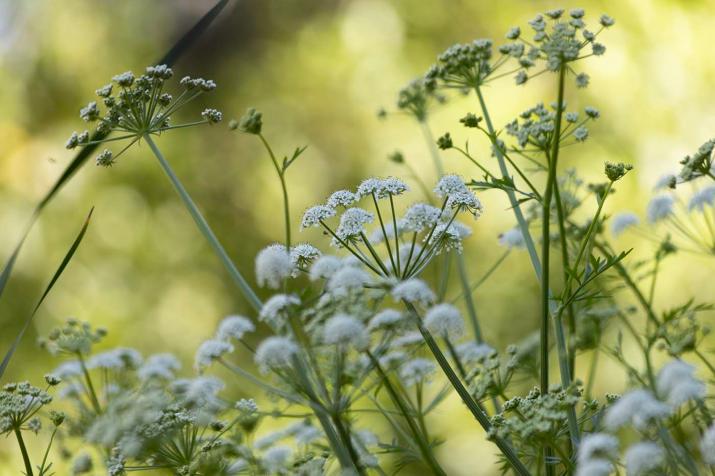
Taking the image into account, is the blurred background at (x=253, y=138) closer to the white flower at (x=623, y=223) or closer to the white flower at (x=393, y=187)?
the white flower at (x=623, y=223)

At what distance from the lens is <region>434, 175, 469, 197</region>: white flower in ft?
5.57

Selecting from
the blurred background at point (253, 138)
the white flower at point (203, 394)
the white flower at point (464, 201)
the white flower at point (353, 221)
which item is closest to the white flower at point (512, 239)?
the white flower at point (464, 201)

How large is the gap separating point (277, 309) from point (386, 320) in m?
0.17

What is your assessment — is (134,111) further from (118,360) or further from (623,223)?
(623,223)

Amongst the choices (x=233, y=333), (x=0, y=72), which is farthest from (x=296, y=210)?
(x=233, y=333)

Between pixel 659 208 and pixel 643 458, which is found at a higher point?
pixel 659 208

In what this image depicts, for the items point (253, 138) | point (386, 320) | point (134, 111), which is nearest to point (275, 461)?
point (386, 320)

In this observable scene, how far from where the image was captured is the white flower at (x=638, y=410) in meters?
1.04

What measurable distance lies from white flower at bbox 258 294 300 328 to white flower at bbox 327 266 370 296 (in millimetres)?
64

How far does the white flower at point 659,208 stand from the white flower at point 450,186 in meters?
0.58

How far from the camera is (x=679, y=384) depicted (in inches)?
42.1

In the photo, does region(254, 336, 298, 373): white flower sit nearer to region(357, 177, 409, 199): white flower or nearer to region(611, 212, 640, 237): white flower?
region(357, 177, 409, 199): white flower

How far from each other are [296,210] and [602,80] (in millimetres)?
2620

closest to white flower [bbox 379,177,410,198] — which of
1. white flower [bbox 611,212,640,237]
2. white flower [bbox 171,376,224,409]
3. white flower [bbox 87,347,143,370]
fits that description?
white flower [bbox 171,376,224,409]
